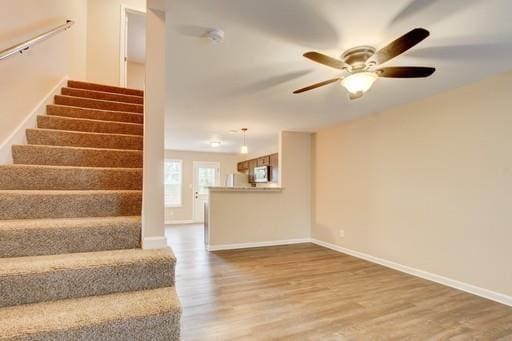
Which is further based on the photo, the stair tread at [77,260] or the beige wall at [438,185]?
the beige wall at [438,185]

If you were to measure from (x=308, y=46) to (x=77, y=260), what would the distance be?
2.24 meters

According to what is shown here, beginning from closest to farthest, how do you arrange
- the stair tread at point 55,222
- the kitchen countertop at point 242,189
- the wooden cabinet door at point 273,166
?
the stair tread at point 55,222
the kitchen countertop at point 242,189
the wooden cabinet door at point 273,166

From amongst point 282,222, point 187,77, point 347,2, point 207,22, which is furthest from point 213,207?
point 347,2

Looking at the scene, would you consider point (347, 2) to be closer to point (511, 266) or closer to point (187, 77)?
point (187, 77)

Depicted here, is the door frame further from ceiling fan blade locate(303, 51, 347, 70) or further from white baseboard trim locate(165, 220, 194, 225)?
white baseboard trim locate(165, 220, 194, 225)

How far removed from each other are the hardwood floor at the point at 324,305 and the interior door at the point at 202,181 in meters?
4.67

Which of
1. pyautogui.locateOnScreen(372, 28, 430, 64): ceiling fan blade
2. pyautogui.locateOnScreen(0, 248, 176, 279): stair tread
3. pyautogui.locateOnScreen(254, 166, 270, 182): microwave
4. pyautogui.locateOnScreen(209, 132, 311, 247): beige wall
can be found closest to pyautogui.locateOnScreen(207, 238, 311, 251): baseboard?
pyautogui.locateOnScreen(209, 132, 311, 247): beige wall

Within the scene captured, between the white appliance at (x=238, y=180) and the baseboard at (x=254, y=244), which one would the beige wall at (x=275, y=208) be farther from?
the white appliance at (x=238, y=180)

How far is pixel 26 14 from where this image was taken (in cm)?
238

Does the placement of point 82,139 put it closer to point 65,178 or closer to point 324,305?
point 65,178

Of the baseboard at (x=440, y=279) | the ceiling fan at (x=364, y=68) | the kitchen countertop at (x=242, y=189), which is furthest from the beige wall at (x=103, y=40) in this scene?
the baseboard at (x=440, y=279)

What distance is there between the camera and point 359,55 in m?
2.22

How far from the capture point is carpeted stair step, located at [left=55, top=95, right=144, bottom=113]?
309 centimetres

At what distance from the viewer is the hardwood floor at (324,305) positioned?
2.13m
